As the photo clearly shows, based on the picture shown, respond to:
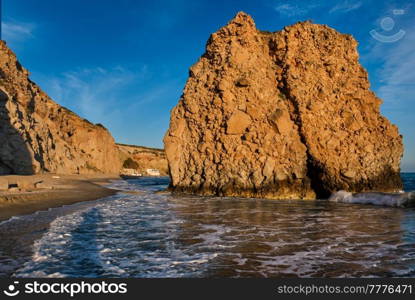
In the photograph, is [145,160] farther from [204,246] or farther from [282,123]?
[204,246]

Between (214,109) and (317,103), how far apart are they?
8.72 metres

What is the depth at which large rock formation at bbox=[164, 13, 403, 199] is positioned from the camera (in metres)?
23.4

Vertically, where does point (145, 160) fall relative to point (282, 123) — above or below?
below

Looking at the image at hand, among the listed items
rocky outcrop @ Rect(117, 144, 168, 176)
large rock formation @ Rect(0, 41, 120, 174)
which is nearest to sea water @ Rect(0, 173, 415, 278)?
large rock formation @ Rect(0, 41, 120, 174)

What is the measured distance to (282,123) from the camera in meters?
24.5

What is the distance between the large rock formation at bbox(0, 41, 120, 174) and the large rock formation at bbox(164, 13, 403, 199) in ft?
57.7

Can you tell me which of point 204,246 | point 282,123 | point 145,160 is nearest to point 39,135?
point 282,123

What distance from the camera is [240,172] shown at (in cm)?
2500

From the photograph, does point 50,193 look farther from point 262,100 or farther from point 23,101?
point 23,101

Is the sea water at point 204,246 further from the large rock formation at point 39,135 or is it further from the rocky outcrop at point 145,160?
the rocky outcrop at point 145,160

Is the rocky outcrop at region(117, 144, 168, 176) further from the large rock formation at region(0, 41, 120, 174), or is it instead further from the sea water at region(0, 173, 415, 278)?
the sea water at region(0, 173, 415, 278)

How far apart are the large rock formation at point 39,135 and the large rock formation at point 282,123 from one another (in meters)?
17.6

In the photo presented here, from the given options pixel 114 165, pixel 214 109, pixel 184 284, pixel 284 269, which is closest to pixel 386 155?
pixel 214 109

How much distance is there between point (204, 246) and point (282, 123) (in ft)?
59.3
